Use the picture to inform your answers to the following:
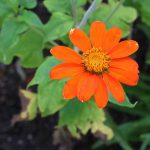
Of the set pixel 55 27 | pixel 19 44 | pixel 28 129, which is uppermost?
pixel 55 27

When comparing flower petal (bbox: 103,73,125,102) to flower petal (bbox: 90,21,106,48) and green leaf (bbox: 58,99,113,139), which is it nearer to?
flower petal (bbox: 90,21,106,48)

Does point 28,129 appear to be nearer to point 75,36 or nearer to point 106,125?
point 106,125

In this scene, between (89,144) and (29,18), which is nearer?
(29,18)

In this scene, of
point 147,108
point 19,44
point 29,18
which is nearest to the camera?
point 29,18

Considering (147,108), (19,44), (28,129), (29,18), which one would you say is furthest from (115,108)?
(29,18)

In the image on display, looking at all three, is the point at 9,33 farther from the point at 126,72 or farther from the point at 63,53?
the point at 126,72

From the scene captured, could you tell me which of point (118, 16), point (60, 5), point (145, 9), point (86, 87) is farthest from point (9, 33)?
point (145, 9)

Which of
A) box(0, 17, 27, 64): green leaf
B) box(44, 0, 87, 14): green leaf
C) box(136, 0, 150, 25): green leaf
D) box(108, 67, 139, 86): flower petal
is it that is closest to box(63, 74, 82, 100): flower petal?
box(108, 67, 139, 86): flower petal

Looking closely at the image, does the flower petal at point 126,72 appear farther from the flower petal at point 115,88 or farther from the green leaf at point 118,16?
the green leaf at point 118,16
